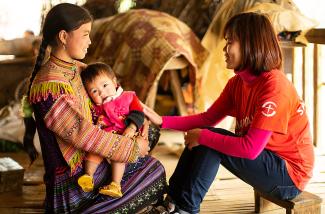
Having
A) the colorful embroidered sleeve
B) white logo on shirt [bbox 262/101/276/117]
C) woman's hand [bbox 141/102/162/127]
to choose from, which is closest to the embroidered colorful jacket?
the colorful embroidered sleeve

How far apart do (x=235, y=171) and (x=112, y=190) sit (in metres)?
0.44

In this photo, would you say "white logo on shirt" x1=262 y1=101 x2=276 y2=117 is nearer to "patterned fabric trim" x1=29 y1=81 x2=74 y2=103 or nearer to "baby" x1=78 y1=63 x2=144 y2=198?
"baby" x1=78 y1=63 x2=144 y2=198

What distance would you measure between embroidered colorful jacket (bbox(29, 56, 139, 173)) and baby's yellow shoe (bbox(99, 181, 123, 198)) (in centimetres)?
10

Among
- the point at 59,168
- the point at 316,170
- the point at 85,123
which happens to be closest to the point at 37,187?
the point at 59,168

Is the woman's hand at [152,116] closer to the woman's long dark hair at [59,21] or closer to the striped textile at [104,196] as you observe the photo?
the striped textile at [104,196]

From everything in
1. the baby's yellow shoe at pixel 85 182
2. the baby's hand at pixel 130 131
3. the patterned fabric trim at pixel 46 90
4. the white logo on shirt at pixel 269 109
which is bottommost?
the baby's yellow shoe at pixel 85 182

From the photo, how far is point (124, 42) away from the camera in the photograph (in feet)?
10.9

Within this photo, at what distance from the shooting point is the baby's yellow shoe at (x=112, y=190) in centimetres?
165

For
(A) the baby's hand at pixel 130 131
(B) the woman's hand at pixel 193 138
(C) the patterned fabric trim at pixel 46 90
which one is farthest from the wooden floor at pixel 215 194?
(C) the patterned fabric trim at pixel 46 90

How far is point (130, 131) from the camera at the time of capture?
173cm

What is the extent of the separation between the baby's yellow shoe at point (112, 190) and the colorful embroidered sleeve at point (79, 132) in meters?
0.10

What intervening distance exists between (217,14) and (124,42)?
2.27ft

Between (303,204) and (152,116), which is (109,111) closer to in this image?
(152,116)

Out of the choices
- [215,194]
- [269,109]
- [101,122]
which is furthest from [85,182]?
[215,194]
